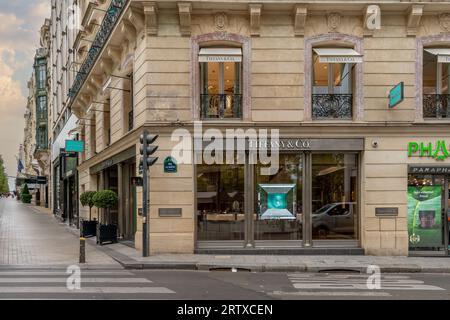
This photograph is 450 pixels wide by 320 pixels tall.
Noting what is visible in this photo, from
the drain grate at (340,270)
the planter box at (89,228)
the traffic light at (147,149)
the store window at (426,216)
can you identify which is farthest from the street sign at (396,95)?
the planter box at (89,228)

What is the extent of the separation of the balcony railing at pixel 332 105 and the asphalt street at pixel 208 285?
17.6 ft

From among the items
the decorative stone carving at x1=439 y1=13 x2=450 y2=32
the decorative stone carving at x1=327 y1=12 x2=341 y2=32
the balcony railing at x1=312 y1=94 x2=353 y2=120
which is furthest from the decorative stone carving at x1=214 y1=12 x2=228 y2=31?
the decorative stone carving at x1=439 y1=13 x2=450 y2=32

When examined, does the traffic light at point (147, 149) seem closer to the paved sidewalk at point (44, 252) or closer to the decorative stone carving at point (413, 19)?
the paved sidewalk at point (44, 252)

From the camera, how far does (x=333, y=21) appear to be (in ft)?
49.9

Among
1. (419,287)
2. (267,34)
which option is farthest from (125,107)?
(419,287)

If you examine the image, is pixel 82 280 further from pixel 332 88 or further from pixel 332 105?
pixel 332 88

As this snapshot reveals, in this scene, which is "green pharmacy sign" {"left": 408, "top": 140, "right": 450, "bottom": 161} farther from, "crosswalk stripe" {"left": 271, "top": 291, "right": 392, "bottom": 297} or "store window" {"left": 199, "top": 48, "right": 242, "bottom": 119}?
"crosswalk stripe" {"left": 271, "top": 291, "right": 392, "bottom": 297}

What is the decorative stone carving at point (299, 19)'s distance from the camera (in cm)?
1483

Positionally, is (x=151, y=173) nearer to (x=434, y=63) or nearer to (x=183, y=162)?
(x=183, y=162)

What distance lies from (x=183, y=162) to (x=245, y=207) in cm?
238

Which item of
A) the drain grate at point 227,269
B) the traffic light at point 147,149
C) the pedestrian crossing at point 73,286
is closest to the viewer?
the pedestrian crossing at point 73,286

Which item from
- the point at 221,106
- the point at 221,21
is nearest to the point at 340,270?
the point at 221,106

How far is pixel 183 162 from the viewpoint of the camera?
15141mm
